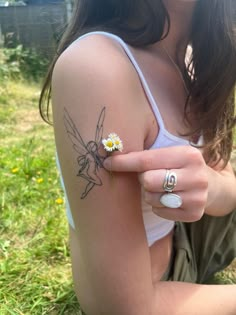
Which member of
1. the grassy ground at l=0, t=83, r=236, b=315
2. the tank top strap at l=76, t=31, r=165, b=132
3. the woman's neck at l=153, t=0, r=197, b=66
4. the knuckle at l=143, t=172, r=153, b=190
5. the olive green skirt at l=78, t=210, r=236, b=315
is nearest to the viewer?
the knuckle at l=143, t=172, r=153, b=190

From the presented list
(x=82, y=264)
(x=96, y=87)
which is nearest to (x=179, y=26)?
(x=96, y=87)

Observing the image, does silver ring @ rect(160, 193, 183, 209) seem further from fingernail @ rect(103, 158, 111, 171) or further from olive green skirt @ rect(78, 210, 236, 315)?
olive green skirt @ rect(78, 210, 236, 315)

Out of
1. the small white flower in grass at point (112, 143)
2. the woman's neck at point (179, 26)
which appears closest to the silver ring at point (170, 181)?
the small white flower in grass at point (112, 143)

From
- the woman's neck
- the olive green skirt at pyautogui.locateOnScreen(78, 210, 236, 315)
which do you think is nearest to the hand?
the woman's neck

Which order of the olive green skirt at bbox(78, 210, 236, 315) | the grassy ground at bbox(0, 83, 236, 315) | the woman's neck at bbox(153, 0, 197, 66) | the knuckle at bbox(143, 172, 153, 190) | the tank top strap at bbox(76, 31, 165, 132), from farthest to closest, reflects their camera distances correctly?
1. the grassy ground at bbox(0, 83, 236, 315)
2. the olive green skirt at bbox(78, 210, 236, 315)
3. the woman's neck at bbox(153, 0, 197, 66)
4. the tank top strap at bbox(76, 31, 165, 132)
5. the knuckle at bbox(143, 172, 153, 190)

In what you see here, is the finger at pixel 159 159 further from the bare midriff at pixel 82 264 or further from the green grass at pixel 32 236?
Result: the green grass at pixel 32 236
